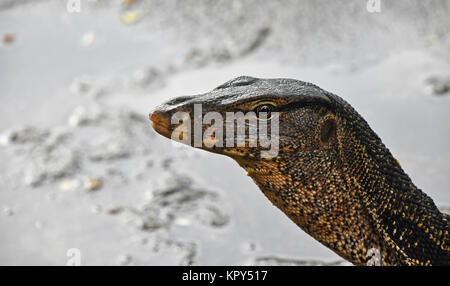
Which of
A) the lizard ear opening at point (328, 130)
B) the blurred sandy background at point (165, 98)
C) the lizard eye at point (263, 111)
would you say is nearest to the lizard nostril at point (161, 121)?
the lizard eye at point (263, 111)

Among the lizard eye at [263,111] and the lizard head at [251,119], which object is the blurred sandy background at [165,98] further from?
the lizard eye at [263,111]

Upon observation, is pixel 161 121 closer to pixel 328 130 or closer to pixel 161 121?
pixel 161 121

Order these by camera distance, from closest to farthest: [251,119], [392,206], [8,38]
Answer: [251,119]
[392,206]
[8,38]

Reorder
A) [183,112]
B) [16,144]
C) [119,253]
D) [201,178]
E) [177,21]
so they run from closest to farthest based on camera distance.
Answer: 1. [183,112]
2. [119,253]
3. [201,178]
4. [16,144]
5. [177,21]

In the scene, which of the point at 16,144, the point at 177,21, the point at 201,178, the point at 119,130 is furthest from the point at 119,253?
the point at 177,21

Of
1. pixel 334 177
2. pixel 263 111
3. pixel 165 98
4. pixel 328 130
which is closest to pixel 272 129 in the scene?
pixel 263 111

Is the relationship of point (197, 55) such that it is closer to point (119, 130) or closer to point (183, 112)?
point (119, 130)

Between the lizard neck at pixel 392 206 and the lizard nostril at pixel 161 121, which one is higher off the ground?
the lizard nostril at pixel 161 121
